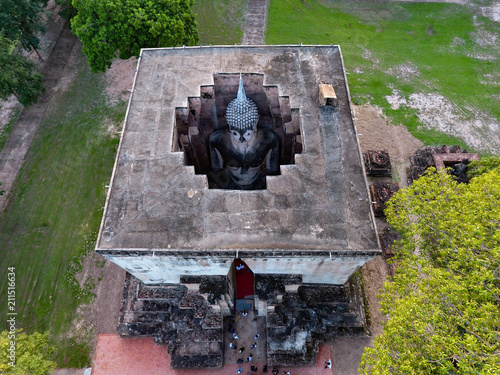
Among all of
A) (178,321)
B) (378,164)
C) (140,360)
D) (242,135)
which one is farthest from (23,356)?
(378,164)

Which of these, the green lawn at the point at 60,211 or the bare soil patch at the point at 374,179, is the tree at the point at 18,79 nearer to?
the green lawn at the point at 60,211

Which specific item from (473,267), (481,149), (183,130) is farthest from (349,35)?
(473,267)

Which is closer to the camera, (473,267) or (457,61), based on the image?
(473,267)

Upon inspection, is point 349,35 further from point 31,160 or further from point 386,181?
point 31,160

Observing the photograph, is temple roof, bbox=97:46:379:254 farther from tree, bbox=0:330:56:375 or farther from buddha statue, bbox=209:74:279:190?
tree, bbox=0:330:56:375

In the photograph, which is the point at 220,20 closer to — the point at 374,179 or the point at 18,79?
the point at 18,79

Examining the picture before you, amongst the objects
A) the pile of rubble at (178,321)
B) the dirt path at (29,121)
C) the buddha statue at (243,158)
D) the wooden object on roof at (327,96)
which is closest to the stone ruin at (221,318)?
the pile of rubble at (178,321)
